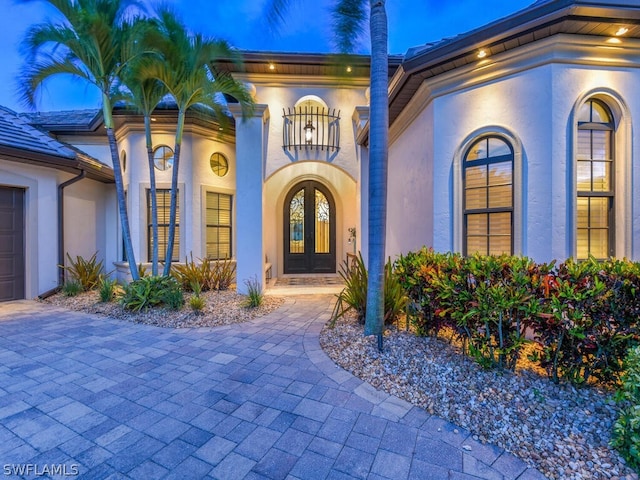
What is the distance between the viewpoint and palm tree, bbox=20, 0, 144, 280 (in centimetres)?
476

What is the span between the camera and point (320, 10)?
414 cm

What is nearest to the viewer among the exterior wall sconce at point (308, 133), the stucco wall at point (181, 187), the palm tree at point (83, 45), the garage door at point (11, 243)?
the palm tree at point (83, 45)

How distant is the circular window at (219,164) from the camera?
8383 mm

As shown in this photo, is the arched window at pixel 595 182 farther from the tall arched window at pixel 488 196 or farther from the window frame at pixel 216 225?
the window frame at pixel 216 225

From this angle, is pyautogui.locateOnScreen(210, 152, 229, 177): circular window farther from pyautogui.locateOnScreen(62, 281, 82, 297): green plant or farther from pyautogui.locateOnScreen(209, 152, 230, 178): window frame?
pyautogui.locateOnScreen(62, 281, 82, 297): green plant

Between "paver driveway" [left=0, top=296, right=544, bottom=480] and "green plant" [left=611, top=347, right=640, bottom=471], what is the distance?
61 centimetres

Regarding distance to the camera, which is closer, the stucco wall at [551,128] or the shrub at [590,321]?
the shrub at [590,321]

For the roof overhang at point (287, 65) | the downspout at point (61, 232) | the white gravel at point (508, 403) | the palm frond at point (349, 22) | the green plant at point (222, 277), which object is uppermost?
the roof overhang at point (287, 65)

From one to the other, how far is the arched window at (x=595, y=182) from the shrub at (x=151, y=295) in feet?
21.6

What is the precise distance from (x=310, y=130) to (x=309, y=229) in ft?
10.6

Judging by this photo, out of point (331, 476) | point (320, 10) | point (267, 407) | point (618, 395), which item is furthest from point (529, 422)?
point (320, 10)

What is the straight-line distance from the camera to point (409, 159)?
5988 millimetres

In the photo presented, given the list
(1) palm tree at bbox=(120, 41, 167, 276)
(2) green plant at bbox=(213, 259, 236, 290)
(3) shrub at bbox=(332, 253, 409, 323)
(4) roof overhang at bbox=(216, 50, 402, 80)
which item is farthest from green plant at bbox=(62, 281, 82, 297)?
(3) shrub at bbox=(332, 253, 409, 323)

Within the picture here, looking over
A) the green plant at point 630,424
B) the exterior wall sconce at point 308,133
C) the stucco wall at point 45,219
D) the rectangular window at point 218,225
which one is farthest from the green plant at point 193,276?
the green plant at point 630,424
